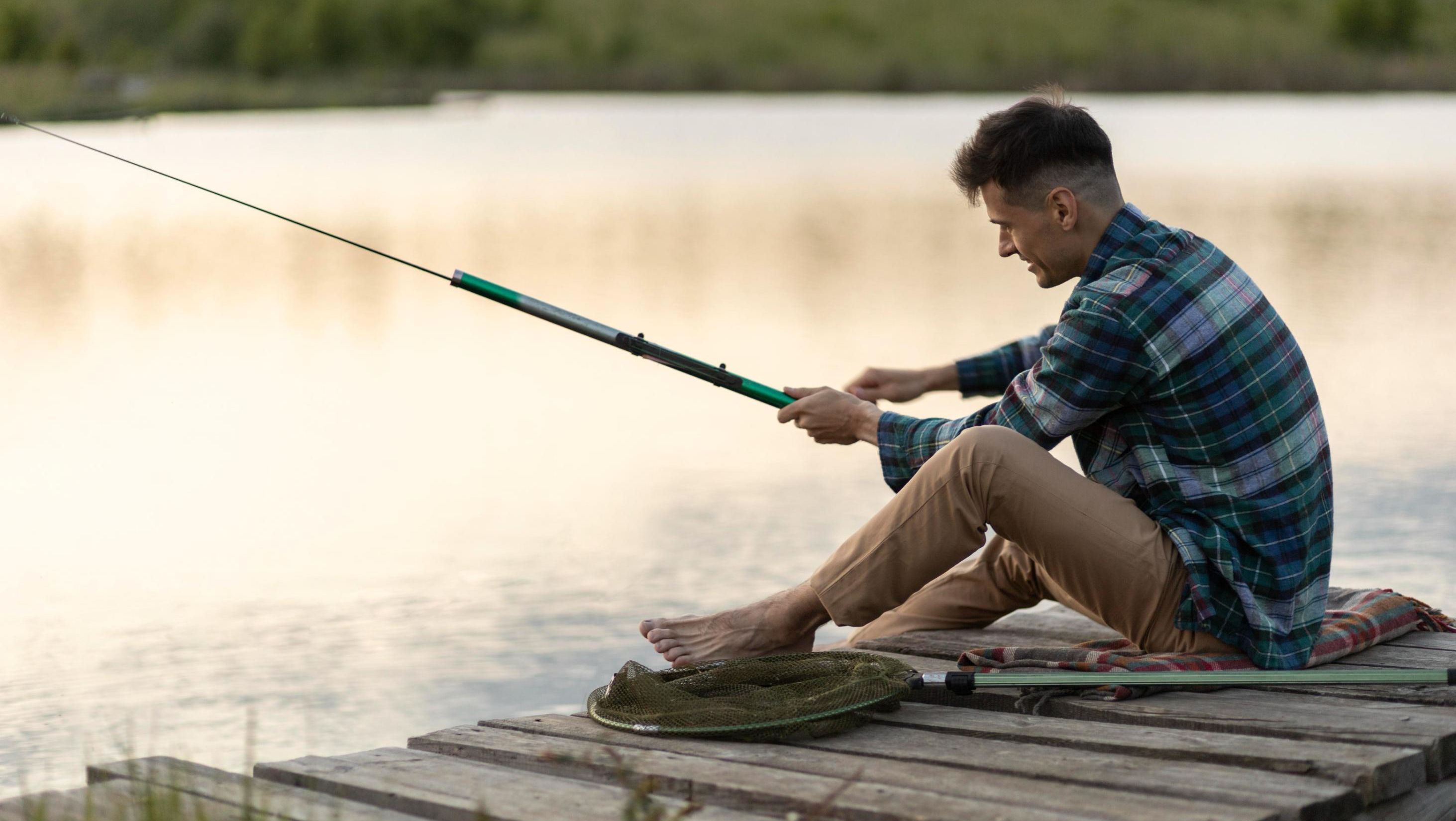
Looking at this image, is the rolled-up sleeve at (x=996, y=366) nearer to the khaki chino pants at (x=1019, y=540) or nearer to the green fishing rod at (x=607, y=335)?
the green fishing rod at (x=607, y=335)

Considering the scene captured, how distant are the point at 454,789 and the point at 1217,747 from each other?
1.05 meters

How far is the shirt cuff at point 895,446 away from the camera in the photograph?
3078 mm

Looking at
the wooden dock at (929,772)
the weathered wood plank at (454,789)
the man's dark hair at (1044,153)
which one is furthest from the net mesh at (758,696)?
the man's dark hair at (1044,153)

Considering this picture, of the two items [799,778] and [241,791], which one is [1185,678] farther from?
[241,791]

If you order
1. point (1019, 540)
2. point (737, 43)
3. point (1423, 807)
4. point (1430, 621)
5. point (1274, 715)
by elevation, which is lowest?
point (1423, 807)

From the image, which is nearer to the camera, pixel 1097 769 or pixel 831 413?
pixel 1097 769

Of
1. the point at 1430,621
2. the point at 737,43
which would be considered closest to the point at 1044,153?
the point at 1430,621

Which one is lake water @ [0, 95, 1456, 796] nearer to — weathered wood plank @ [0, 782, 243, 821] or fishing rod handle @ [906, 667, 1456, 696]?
weathered wood plank @ [0, 782, 243, 821]

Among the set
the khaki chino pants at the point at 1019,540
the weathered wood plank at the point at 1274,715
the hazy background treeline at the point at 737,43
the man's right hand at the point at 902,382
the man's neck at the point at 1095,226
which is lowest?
the weathered wood plank at the point at 1274,715

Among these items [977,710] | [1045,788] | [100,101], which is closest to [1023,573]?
[977,710]

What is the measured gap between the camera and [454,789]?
2.50 m

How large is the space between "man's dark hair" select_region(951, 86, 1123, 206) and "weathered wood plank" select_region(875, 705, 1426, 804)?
32.4 inches

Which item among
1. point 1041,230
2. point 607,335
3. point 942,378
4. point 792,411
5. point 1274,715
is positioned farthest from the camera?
point 942,378

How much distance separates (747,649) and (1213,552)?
0.85 m
